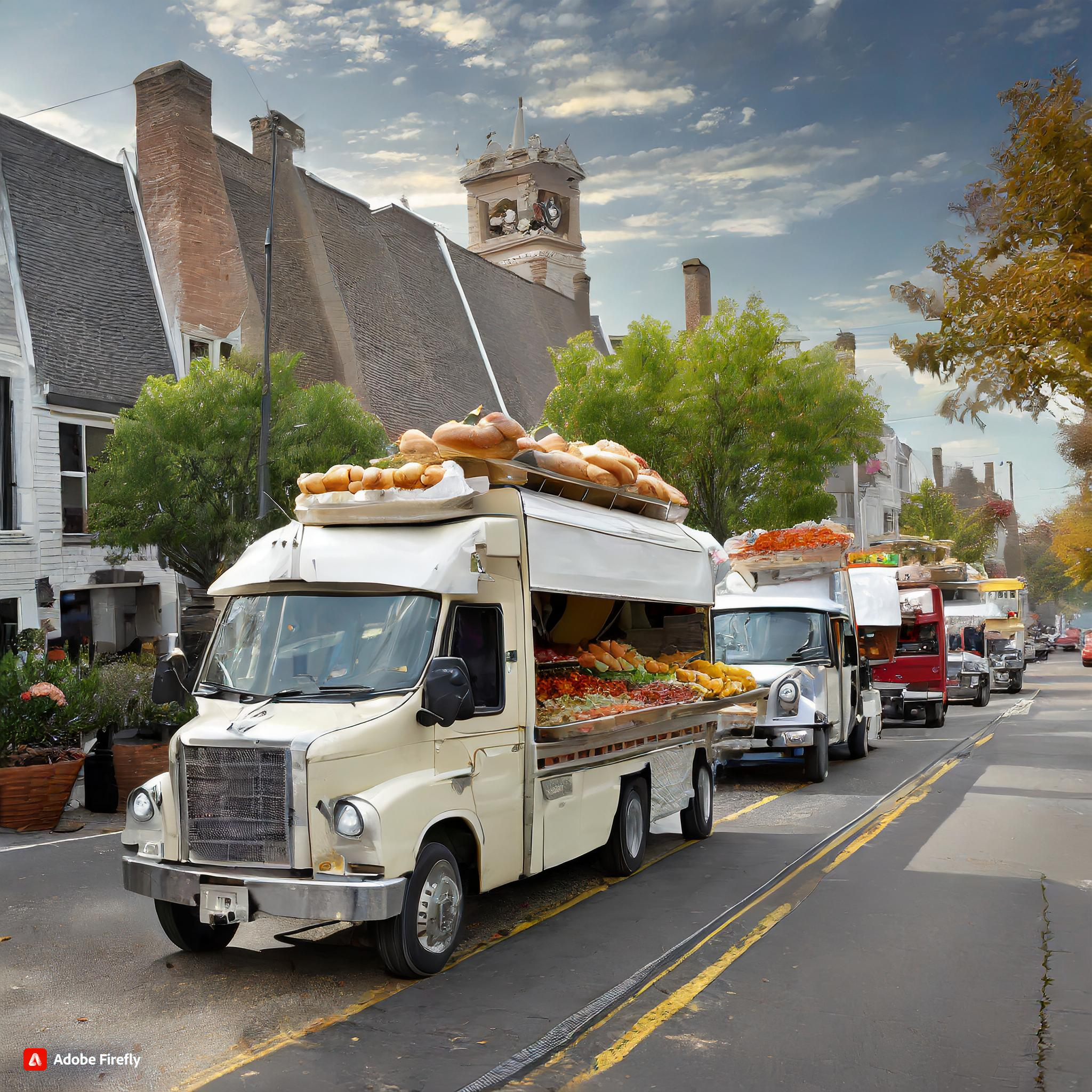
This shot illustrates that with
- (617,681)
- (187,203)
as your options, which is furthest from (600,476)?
(187,203)

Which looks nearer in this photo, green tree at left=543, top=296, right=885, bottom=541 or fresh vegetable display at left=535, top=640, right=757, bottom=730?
fresh vegetable display at left=535, top=640, right=757, bottom=730

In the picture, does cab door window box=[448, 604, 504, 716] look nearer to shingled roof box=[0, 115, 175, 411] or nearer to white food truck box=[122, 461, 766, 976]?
white food truck box=[122, 461, 766, 976]

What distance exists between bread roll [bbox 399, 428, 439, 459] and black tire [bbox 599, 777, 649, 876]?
10.2 ft

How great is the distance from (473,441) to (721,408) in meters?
19.0

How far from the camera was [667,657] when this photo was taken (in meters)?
11.8

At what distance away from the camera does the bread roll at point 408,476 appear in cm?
709

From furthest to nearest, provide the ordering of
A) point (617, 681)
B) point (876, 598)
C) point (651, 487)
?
1. point (876, 598)
2. point (651, 487)
3. point (617, 681)

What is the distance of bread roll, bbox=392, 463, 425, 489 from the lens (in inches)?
279

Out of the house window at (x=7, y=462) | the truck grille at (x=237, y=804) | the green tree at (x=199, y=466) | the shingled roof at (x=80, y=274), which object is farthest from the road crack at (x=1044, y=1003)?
the shingled roof at (x=80, y=274)

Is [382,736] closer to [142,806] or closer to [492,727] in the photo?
[492,727]

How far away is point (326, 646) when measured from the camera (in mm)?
6621

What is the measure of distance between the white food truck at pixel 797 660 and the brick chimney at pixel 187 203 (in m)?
14.8

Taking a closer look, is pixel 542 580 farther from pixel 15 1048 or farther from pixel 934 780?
pixel 934 780

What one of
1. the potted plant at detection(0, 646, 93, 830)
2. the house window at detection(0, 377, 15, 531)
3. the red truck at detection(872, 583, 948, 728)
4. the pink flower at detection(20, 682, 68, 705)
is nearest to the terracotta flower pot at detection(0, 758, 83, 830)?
the potted plant at detection(0, 646, 93, 830)
